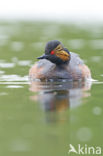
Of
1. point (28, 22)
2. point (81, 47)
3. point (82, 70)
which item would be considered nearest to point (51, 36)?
point (81, 47)

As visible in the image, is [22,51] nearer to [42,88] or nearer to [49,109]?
[42,88]

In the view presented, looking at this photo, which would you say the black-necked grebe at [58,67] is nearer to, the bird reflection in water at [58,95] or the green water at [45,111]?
the bird reflection in water at [58,95]

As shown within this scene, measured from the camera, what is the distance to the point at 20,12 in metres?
58.1

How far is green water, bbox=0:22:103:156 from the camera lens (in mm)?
11266

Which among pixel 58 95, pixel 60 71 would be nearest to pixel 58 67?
pixel 60 71

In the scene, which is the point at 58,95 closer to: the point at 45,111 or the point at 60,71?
the point at 45,111

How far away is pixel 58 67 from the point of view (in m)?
19.0

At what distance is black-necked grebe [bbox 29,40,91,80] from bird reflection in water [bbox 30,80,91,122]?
42 cm

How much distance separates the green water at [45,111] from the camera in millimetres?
11266

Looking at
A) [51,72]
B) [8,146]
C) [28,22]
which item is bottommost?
[8,146]

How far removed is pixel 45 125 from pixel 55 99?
289cm

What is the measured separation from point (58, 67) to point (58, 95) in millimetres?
3165

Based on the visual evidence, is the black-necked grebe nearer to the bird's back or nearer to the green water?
the bird's back

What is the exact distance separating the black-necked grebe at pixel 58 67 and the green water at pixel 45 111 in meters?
0.56
